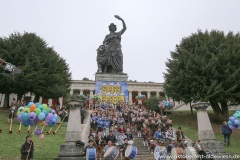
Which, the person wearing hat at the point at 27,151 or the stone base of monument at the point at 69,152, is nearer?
the person wearing hat at the point at 27,151

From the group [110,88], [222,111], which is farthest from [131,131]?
[222,111]

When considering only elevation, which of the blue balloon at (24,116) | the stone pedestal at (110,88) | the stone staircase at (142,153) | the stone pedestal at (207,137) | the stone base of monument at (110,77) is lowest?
the stone staircase at (142,153)

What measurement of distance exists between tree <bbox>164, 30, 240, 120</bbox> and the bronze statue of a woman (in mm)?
7669

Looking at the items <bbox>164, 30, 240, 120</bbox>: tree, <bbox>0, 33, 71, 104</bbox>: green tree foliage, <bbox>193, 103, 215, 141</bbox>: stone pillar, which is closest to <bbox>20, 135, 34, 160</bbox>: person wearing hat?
<bbox>193, 103, 215, 141</bbox>: stone pillar

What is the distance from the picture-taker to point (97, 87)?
3206 cm

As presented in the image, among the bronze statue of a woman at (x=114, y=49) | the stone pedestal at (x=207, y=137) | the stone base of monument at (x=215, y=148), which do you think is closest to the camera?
the stone base of monument at (x=215, y=148)

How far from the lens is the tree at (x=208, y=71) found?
25.5m

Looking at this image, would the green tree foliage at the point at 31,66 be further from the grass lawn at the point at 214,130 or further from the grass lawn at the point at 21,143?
the grass lawn at the point at 214,130

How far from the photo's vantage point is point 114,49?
34750 millimetres

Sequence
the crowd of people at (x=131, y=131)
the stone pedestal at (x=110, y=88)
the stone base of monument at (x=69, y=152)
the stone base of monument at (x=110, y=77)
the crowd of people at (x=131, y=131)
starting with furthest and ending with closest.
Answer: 1. the stone base of monument at (x=110, y=77)
2. the stone pedestal at (x=110, y=88)
3. the crowd of people at (x=131, y=131)
4. the crowd of people at (x=131, y=131)
5. the stone base of monument at (x=69, y=152)

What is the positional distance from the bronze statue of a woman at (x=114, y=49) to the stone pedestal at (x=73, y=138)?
2152 cm

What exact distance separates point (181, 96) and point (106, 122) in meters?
13.2

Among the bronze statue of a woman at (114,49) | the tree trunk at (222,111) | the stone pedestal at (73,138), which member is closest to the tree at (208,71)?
the tree trunk at (222,111)

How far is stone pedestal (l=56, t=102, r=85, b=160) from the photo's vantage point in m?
11.4
